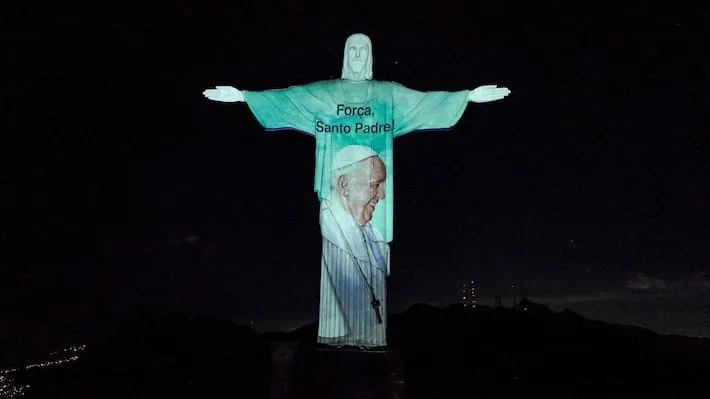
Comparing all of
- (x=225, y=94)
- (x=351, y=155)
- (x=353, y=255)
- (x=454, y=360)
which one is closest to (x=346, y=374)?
(x=353, y=255)

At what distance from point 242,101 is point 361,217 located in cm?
305

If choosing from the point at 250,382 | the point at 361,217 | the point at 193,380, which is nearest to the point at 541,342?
the point at 250,382

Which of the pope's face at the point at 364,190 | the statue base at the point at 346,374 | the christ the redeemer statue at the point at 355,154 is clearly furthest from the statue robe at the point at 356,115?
the statue base at the point at 346,374

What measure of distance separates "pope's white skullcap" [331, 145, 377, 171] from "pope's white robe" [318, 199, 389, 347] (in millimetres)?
656

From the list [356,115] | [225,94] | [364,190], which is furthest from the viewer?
[225,94]

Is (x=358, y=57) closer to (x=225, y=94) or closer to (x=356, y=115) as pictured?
(x=356, y=115)

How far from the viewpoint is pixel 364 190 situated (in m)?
11.2

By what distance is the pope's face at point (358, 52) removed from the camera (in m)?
11.6

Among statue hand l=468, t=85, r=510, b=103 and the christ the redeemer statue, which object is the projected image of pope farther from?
statue hand l=468, t=85, r=510, b=103

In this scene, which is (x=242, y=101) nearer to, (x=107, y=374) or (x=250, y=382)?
(x=250, y=382)

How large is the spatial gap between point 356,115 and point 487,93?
2.36 metres

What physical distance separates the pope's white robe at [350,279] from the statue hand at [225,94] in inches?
98.0

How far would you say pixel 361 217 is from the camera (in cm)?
1119

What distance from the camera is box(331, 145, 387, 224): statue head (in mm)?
11188
